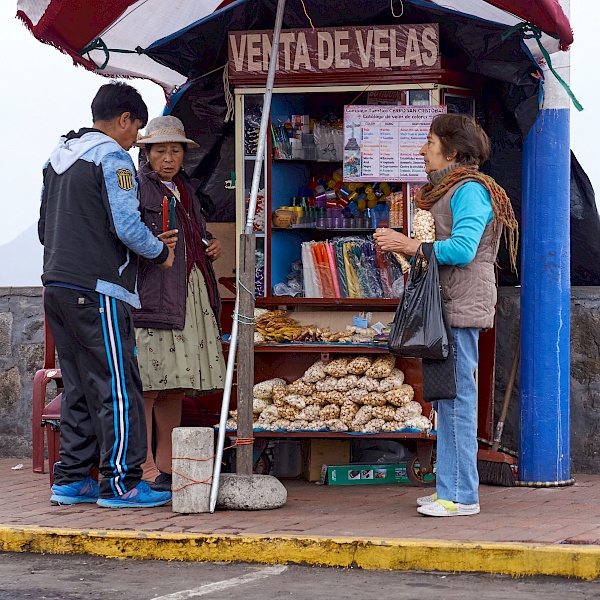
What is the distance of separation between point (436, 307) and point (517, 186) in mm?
2242

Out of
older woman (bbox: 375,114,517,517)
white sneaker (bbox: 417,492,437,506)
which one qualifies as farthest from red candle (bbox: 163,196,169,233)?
white sneaker (bbox: 417,492,437,506)

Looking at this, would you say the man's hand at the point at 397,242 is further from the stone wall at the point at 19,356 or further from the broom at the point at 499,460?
the stone wall at the point at 19,356

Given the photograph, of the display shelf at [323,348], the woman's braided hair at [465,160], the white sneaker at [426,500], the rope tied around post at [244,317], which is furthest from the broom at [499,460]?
the rope tied around post at [244,317]

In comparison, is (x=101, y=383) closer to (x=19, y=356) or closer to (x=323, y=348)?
(x=323, y=348)

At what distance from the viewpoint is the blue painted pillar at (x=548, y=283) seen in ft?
22.9

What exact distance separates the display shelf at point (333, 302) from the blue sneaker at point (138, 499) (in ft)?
5.23

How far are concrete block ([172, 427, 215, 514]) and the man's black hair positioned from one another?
1.72m

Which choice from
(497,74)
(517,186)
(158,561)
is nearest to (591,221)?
(517,186)

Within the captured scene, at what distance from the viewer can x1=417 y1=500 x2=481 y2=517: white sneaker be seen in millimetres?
5828

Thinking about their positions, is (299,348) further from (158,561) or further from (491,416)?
(158,561)

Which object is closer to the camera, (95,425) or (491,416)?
(95,425)

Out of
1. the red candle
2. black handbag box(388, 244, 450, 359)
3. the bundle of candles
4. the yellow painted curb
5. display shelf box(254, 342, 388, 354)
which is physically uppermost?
the red candle

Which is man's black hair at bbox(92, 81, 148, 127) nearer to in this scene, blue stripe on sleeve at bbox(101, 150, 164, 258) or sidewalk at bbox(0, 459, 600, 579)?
blue stripe on sleeve at bbox(101, 150, 164, 258)

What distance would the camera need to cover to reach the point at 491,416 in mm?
7516
